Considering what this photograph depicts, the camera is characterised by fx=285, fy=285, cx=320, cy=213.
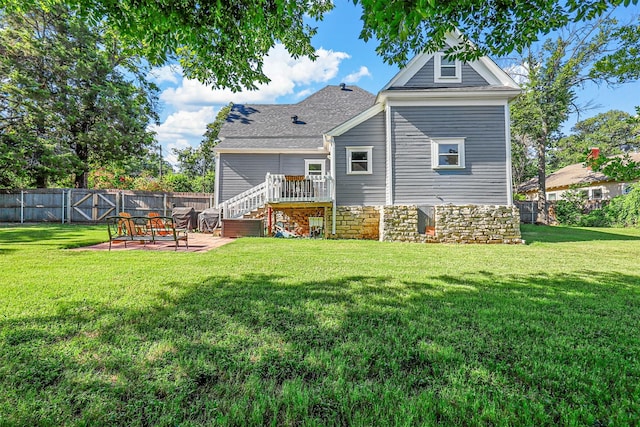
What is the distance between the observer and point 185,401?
169 centimetres

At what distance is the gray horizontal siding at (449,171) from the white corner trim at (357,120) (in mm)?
888

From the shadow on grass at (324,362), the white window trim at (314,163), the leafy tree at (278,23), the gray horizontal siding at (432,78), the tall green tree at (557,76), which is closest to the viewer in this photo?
the shadow on grass at (324,362)

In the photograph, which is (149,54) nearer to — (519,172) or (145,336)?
(145,336)

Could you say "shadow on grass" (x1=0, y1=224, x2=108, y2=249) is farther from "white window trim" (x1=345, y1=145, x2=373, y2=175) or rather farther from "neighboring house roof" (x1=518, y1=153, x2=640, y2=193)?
"neighboring house roof" (x1=518, y1=153, x2=640, y2=193)

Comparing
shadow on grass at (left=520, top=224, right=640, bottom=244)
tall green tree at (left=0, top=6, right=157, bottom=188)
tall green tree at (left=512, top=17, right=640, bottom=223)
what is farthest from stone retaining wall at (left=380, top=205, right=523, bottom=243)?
tall green tree at (left=0, top=6, right=157, bottom=188)

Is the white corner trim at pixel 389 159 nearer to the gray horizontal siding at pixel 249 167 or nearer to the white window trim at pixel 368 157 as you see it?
the white window trim at pixel 368 157

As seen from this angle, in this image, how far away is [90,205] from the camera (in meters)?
16.0

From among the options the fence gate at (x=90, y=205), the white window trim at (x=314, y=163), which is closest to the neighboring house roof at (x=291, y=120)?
the white window trim at (x=314, y=163)

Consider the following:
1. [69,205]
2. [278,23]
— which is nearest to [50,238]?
[69,205]

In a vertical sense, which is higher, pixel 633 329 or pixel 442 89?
pixel 442 89

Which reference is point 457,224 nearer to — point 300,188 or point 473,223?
point 473,223

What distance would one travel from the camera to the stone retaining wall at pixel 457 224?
10.5m

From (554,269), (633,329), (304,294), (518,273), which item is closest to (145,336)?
(304,294)

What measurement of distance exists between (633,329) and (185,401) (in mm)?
4050
